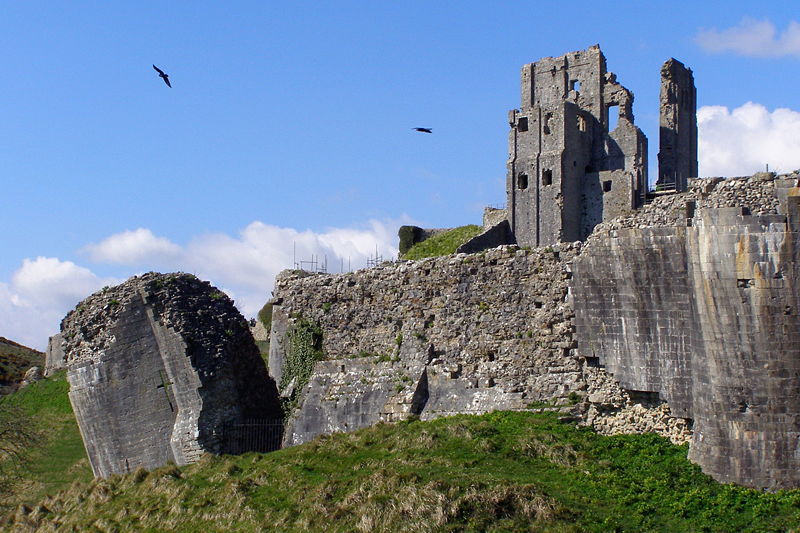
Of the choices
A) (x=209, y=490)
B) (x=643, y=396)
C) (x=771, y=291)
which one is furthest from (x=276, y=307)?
(x=771, y=291)

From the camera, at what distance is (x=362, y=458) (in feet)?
74.9

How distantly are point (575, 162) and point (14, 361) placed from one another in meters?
29.9

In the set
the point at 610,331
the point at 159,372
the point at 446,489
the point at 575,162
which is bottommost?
the point at 446,489

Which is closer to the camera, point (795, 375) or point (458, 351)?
point (795, 375)

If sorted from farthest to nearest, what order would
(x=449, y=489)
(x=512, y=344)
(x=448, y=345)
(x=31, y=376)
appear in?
(x=31, y=376) → (x=448, y=345) → (x=512, y=344) → (x=449, y=489)

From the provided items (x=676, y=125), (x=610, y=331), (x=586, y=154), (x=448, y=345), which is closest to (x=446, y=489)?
(x=610, y=331)

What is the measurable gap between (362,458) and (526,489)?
15.2ft

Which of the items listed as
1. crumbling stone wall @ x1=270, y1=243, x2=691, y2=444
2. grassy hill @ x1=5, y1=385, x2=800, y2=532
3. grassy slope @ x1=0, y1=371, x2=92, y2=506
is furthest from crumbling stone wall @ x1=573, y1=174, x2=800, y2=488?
grassy slope @ x1=0, y1=371, x2=92, y2=506

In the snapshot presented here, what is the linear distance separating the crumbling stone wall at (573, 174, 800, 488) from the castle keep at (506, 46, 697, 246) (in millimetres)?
37677

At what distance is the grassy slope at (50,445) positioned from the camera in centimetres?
3197

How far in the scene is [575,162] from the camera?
204 feet

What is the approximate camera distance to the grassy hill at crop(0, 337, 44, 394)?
49000 millimetres

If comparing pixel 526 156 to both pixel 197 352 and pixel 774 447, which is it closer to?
pixel 197 352

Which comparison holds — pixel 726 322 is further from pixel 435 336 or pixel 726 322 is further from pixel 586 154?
pixel 586 154
